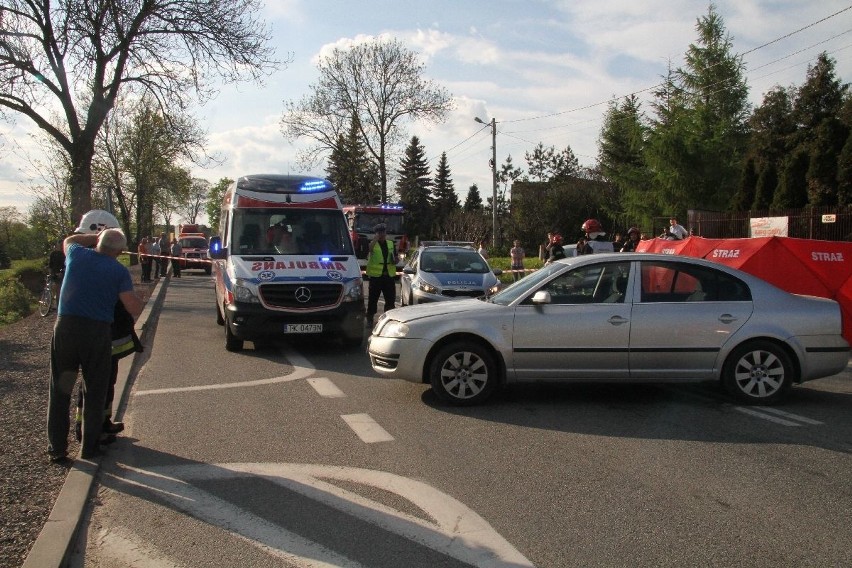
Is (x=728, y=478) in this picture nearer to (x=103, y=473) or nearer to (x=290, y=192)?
(x=103, y=473)

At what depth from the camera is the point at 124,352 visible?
617 cm

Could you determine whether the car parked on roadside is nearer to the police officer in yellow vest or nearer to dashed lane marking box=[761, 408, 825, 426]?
dashed lane marking box=[761, 408, 825, 426]

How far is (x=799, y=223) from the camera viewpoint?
24156 millimetres

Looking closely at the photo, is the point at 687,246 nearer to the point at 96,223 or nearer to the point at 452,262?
the point at 452,262

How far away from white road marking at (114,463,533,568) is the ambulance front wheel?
5.41 metres

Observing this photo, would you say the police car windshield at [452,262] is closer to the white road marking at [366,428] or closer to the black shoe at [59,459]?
the white road marking at [366,428]

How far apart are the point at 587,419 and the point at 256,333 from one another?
5213 millimetres

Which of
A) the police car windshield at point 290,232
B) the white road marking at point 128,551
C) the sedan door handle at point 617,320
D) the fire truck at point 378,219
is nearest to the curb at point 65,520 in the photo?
the white road marking at point 128,551

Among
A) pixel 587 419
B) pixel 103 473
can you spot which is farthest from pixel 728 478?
pixel 103 473

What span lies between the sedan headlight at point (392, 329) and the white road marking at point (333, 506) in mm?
2235

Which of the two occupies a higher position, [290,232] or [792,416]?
[290,232]

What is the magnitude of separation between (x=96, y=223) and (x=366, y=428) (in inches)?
111

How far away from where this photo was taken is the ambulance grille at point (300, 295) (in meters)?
10.4

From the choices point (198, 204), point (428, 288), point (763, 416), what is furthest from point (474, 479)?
point (198, 204)
